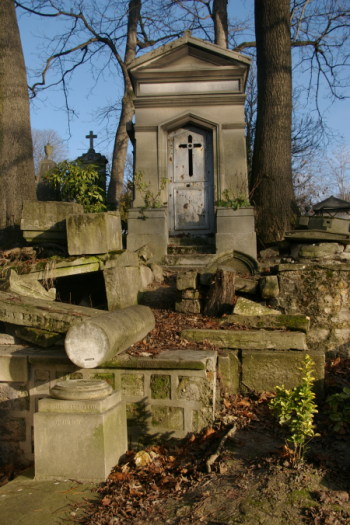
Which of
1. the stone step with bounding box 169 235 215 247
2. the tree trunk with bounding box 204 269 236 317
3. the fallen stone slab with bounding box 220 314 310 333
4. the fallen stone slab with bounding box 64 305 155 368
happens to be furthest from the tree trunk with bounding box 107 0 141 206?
the fallen stone slab with bounding box 64 305 155 368

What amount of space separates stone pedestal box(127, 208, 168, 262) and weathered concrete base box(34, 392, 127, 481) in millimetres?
5284

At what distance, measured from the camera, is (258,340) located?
204 inches

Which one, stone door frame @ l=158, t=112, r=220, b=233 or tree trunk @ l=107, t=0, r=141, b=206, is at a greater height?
tree trunk @ l=107, t=0, r=141, b=206

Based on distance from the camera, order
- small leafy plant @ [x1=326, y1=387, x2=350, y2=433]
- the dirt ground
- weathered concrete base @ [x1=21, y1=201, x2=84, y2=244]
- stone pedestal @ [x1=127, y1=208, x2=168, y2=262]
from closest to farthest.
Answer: the dirt ground, small leafy plant @ [x1=326, y1=387, x2=350, y2=433], weathered concrete base @ [x1=21, y1=201, x2=84, y2=244], stone pedestal @ [x1=127, y1=208, x2=168, y2=262]

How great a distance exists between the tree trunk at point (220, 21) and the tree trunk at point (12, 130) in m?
8.79

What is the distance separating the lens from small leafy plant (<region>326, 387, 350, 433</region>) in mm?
4430

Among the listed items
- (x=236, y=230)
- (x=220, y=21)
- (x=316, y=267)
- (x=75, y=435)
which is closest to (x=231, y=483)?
(x=75, y=435)

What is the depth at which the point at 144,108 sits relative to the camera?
33.2 ft

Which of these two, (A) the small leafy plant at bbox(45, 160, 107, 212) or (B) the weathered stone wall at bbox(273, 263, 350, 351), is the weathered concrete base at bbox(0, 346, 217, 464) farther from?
(A) the small leafy plant at bbox(45, 160, 107, 212)

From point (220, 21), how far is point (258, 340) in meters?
14.9

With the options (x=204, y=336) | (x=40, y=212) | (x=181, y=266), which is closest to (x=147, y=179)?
(x=181, y=266)

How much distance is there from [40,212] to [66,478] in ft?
13.3

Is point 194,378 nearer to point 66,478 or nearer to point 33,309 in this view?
point 66,478

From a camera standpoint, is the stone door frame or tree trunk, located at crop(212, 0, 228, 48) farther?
tree trunk, located at crop(212, 0, 228, 48)
